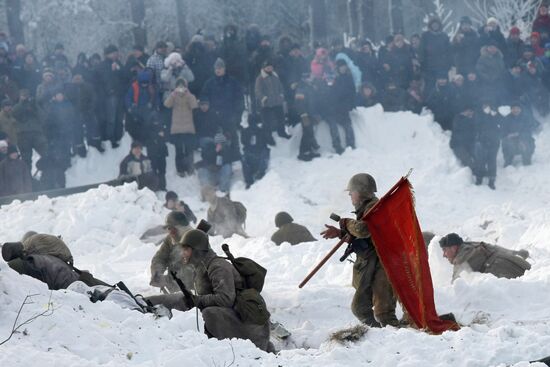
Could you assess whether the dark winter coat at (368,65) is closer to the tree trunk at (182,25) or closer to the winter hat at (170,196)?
the winter hat at (170,196)

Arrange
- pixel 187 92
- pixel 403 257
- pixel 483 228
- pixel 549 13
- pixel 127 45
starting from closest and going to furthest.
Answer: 1. pixel 403 257
2. pixel 483 228
3. pixel 187 92
4. pixel 549 13
5. pixel 127 45

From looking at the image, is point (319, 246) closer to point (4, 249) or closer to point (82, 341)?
point (4, 249)

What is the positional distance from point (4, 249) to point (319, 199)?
10.1 meters

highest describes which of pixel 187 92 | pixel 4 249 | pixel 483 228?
pixel 187 92

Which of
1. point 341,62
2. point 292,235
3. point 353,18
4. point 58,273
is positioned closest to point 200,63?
point 341,62

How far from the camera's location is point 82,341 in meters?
7.57

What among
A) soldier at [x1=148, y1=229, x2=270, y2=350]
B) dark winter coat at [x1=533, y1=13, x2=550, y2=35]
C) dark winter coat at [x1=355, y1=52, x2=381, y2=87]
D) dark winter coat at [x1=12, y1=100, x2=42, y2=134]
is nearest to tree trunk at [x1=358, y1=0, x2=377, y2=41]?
dark winter coat at [x1=533, y1=13, x2=550, y2=35]

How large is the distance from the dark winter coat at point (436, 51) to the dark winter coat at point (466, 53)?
17 cm

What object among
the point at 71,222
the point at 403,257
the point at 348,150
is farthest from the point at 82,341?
the point at 348,150

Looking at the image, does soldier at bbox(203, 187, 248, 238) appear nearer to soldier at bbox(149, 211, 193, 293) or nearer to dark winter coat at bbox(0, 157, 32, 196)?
dark winter coat at bbox(0, 157, 32, 196)

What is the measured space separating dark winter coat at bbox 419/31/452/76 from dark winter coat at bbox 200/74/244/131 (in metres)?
3.94

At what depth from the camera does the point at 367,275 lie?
31.9 ft

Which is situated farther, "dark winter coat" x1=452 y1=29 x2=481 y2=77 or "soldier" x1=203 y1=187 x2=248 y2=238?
"dark winter coat" x1=452 y1=29 x2=481 y2=77

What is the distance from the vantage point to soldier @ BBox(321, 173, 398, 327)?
9.63 meters
